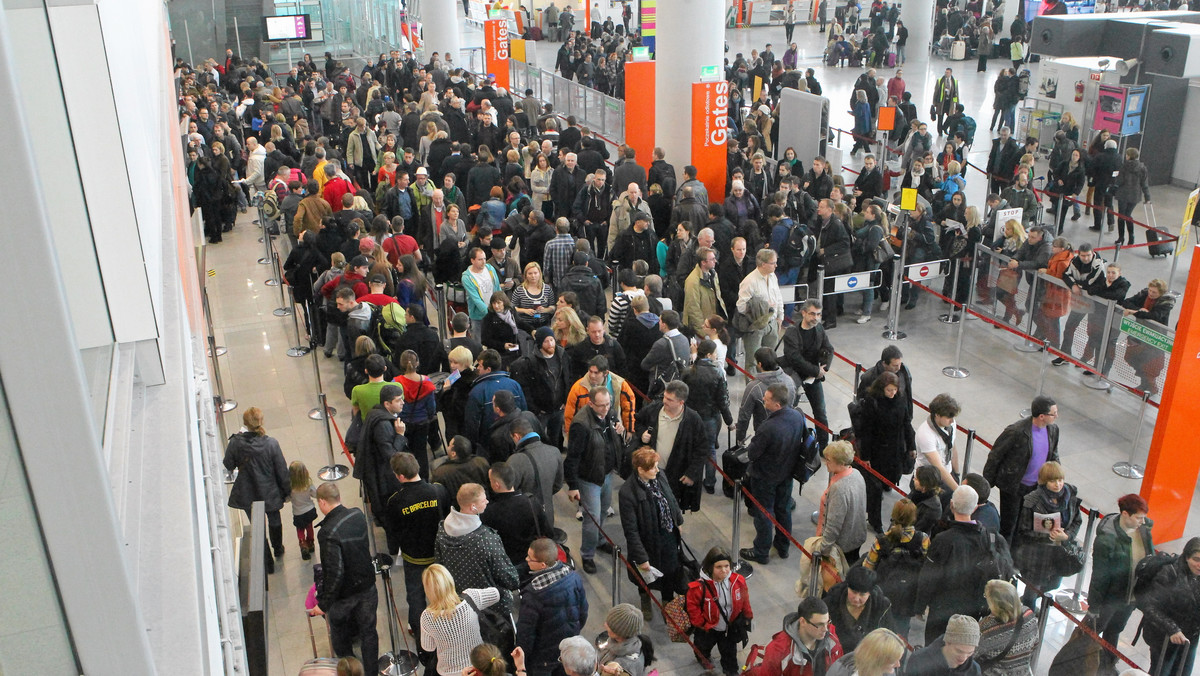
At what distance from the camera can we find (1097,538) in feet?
21.1

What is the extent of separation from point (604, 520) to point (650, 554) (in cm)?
159

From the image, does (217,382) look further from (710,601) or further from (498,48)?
(498,48)

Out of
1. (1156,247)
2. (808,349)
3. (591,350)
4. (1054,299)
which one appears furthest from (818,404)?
(1156,247)

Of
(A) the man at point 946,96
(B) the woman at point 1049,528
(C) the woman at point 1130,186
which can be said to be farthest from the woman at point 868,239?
(A) the man at point 946,96

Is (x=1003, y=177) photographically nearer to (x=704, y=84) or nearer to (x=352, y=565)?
(x=704, y=84)

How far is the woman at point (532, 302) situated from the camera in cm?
941

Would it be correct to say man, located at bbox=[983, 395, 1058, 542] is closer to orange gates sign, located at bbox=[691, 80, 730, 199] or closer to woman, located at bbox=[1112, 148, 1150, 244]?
orange gates sign, located at bbox=[691, 80, 730, 199]

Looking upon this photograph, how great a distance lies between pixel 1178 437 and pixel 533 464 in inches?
204

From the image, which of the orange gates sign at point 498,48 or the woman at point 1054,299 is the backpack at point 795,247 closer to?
the woman at point 1054,299

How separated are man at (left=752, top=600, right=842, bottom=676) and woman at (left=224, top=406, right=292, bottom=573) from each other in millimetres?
3715

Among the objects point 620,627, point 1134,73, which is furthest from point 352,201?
point 1134,73

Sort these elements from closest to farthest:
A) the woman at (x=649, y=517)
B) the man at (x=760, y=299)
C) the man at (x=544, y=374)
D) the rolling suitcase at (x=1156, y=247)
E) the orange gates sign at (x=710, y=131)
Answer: the woman at (x=649, y=517), the man at (x=544, y=374), the man at (x=760, y=299), the rolling suitcase at (x=1156, y=247), the orange gates sign at (x=710, y=131)

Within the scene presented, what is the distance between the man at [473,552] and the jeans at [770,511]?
8.28 ft

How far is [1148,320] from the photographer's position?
9805 millimetres
